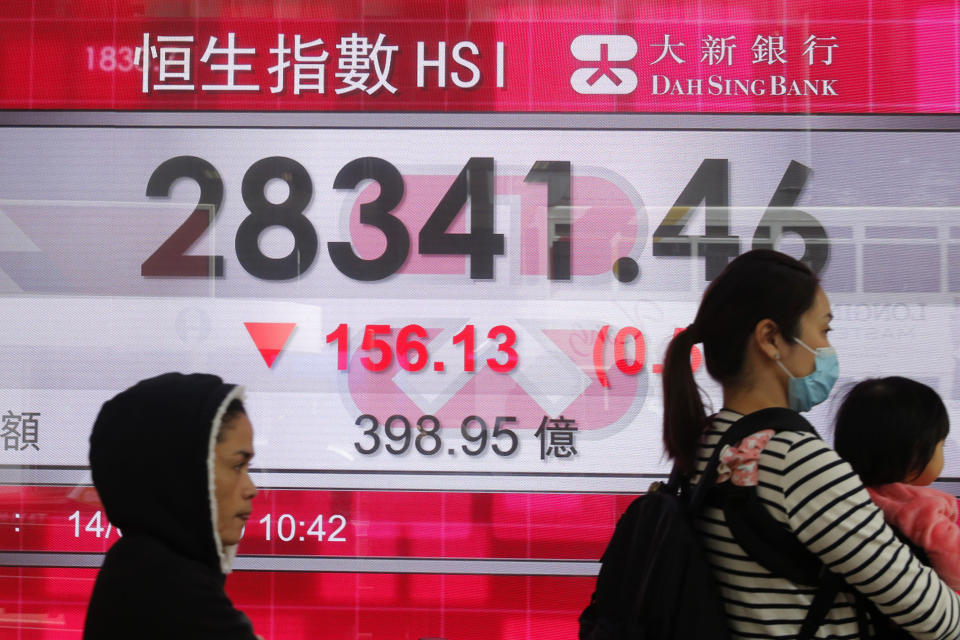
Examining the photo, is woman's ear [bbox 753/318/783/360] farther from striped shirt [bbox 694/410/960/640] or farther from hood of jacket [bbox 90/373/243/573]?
hood of jacket [bbox 90/373/243/573]

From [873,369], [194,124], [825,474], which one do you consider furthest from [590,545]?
[194,124]

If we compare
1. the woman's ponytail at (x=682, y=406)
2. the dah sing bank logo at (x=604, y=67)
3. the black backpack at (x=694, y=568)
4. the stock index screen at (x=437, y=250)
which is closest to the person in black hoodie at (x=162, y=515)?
the black backpack at (x=694, y=568)

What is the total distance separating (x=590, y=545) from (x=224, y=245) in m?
1.43

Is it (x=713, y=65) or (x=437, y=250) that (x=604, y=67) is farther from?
(x=437, y=250)

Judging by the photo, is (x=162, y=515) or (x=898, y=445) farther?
(x=898, y=445)

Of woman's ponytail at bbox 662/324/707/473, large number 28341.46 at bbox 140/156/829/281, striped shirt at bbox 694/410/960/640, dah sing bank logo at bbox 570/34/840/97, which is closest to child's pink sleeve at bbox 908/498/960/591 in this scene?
striped shirt at bbox 694/410/960/640

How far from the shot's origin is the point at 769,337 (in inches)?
58.2

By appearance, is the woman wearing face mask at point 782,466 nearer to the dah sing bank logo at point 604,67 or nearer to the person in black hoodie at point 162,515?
the person in black hoodie at point 162,515

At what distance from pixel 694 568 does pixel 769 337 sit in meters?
0.40

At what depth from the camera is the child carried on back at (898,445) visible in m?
1.69

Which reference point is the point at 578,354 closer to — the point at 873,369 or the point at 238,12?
the point at 873,369

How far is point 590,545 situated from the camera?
103 inches

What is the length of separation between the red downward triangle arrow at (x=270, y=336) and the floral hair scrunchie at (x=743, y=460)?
62.8 inches

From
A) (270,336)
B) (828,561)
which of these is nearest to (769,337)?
(828,561)
